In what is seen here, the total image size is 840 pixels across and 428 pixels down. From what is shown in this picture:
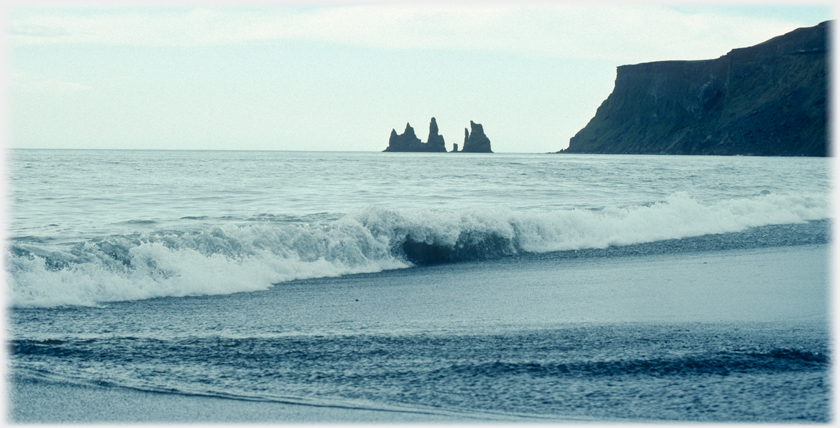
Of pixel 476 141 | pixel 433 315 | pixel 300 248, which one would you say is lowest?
pixel 433 315

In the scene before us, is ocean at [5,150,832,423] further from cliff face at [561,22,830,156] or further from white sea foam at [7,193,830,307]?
cliff face at [561,22,830,156]

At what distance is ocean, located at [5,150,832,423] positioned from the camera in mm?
4102

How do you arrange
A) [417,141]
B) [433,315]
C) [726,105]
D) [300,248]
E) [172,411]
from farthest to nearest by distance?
[417,141]
[726,105]
[300,248]
[433,315]
[172,411]

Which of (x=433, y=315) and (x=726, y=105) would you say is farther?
(x=726, y=105)

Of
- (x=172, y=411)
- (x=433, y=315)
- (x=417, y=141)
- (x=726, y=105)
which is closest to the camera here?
(x=172, y=411)

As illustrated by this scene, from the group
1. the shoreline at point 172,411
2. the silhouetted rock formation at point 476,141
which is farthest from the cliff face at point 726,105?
the shoreline at point 172,411

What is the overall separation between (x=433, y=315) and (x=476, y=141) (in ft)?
598

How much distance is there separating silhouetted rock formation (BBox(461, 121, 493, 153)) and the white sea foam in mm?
171653

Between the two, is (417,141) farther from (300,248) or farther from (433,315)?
(433,315)

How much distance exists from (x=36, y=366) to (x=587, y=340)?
13.9 feet

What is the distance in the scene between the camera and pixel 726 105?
495 feet

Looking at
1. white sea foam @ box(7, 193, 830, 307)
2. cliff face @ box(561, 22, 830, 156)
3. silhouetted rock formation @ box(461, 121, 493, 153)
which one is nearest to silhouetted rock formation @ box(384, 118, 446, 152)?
silhouetted rock formation @ box(461, 121, 493, 153)

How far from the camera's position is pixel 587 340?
5348mm

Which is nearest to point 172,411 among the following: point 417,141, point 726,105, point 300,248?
point 300,248
